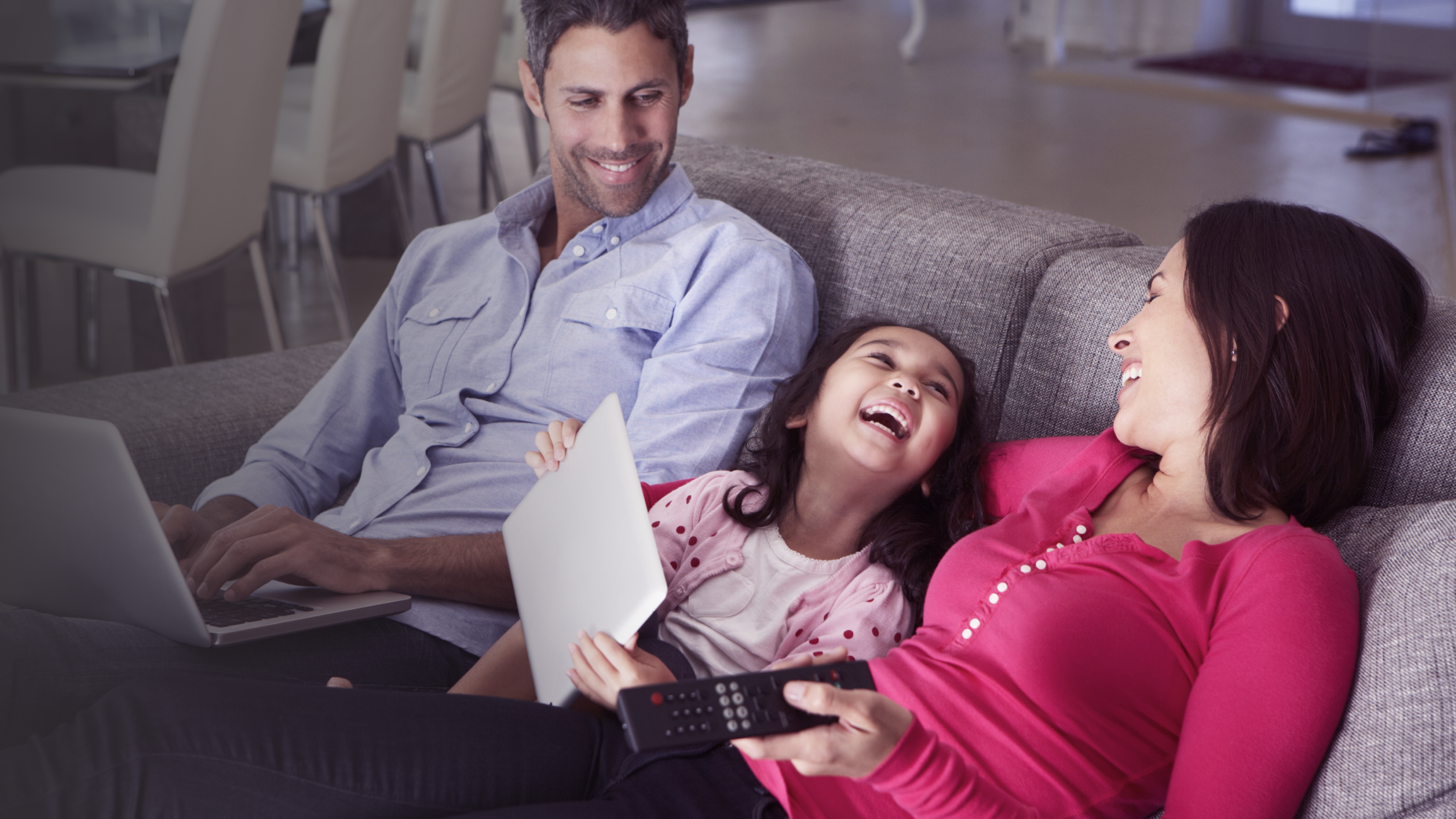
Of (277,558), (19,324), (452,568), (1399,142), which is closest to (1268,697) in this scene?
(452,568)

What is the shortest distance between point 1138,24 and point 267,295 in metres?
6.58

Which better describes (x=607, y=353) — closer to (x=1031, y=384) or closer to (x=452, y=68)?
(x=1031, y=384)

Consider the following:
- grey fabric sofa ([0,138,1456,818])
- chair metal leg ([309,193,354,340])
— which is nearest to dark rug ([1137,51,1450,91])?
chair metal leg ([309,193,354,340])

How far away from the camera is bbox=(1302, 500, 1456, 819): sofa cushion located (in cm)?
91

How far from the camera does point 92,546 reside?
112cm

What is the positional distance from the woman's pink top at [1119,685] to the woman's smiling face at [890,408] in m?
0.18

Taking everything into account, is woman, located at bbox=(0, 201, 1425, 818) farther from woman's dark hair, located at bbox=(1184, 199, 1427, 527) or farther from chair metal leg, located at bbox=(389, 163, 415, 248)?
chair metal leg, located at bbox=(389, 163, 415, 248)

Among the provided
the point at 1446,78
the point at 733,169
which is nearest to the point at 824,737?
the point at 733,169

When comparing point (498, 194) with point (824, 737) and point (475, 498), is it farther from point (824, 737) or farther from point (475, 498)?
point (824, 737)

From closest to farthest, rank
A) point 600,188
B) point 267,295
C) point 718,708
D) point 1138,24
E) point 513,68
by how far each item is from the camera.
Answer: point 718,708 < point 600,188 < point 267,295 < point 513,68 < point 1138,24

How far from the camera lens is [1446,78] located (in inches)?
214

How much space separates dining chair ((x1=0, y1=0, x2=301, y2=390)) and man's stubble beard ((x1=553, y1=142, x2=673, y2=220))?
105 centimetres

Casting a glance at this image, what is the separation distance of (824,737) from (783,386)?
2.12ft

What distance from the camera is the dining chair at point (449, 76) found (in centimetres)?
314
